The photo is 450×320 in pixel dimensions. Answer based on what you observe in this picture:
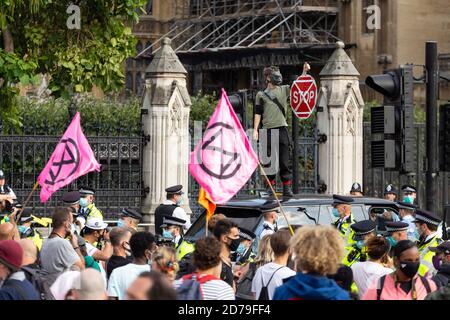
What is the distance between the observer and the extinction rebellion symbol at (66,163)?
16.2 metres

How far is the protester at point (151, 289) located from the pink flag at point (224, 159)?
6.10m

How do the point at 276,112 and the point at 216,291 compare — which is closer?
the point at 216,291

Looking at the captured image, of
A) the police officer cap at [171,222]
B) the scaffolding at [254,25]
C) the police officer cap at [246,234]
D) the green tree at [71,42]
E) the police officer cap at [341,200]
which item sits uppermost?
the scaffolding at [254,25]

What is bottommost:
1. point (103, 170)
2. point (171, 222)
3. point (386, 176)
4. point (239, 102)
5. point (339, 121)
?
point (171, 222)

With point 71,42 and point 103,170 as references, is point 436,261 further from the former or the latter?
point 103,170

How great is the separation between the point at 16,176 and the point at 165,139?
314 centimetres

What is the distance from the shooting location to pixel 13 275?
9.27 m

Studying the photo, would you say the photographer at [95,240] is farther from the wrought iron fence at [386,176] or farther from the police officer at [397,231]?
the wrought iron fence at [386,176]

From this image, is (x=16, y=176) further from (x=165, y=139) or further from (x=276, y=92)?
(x=276, y=92)

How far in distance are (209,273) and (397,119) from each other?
244 inches

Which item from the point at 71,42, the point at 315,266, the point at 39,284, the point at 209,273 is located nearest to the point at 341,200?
the point at 39,284

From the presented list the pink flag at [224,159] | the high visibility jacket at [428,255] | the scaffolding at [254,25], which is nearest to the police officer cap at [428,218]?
the high visibility jacket at [428,255]

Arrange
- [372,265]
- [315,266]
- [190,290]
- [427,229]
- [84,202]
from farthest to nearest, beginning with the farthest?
[84,202] < [427,229] < [372,265] < [190,290] < [315,266]
